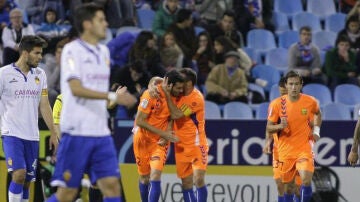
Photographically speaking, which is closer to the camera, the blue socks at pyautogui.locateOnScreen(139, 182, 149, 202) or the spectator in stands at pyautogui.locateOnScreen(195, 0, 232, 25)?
the blue socks at pyautogui.locateOnScreen(139, 182, 149, 202)

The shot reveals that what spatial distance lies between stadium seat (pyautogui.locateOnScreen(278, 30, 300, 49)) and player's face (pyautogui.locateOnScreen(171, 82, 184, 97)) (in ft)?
22.0

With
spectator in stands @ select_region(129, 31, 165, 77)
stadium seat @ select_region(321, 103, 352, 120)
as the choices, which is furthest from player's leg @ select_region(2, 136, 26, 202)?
stadium seat @ select_region(321, 103, 352, 120)

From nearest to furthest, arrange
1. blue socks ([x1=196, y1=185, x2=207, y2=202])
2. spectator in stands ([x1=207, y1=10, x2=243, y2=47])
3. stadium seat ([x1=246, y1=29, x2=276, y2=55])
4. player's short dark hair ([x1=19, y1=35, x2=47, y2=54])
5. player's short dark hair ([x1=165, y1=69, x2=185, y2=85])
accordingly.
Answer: player's short dark hair ([x1=19, y1=35, x2=47, y2=54]) < player's short dark hair ([x1=165, y1=69, x2=185, y2=85]) < blue socks ([x1=196, y1=185, x2=207, y2=202]) < spectator in stands ([x1=207, y1=10, x2=243, y2=47]) < stadium seat ([x1=246, y1=29, x2=276, y2=55])

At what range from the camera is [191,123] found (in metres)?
12.9

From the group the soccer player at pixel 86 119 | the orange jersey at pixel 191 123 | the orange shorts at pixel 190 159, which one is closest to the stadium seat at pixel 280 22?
the orange jersey at pixel 191 123

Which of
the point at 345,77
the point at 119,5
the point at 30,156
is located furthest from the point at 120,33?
the point at 30,156

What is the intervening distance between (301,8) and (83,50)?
1181 centimetres

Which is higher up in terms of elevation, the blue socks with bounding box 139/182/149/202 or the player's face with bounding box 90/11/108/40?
the player's face with bounding box 90/11/108/40

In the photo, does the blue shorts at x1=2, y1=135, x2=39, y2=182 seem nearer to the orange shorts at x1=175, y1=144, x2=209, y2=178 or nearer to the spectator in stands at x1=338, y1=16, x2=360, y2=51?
the orange shorts at x1=175, y1=144, x2=209, y2=178

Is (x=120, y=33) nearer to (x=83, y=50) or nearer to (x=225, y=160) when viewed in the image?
(x=225, y=160)

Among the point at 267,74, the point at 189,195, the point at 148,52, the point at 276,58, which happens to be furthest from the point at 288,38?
the point at 189,195

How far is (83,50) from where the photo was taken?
871 centimetres

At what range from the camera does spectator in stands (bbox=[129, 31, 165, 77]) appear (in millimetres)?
16609

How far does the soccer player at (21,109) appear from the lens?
36.9 feet
